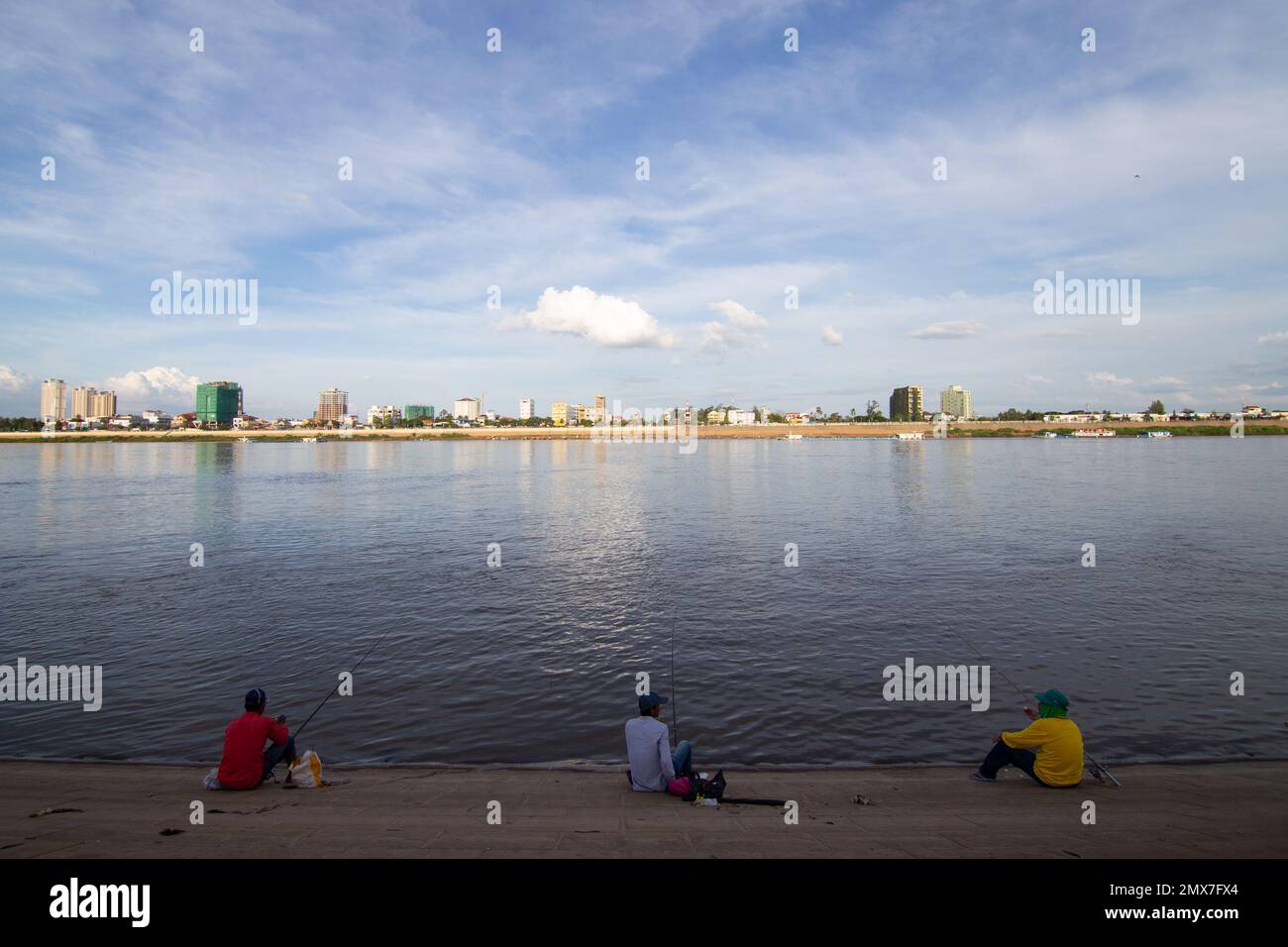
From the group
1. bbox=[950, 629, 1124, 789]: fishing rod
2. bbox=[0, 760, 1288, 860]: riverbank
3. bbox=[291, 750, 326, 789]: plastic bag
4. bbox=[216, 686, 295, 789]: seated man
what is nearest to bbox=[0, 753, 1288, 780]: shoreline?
bbox=[0, 760, 1288, 860]: riverbank

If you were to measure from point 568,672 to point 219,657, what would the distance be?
8296 millimetres

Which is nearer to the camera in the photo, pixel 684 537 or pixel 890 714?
pixel 890 714

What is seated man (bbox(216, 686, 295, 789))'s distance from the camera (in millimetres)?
8961

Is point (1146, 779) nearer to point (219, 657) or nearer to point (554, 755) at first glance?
point (554, 755)

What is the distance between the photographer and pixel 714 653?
1623cm

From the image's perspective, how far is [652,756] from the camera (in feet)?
29.5

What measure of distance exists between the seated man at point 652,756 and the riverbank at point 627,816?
0.83ft

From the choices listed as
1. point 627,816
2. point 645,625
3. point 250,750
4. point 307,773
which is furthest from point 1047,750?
point 645,625

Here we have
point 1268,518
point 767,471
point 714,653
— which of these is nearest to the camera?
point 714,653

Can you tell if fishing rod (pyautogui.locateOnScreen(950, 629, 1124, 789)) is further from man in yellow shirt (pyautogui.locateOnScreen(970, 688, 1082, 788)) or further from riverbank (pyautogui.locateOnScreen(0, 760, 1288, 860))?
man in yellow shirt (pyautogui.locateOnScreen(970, 688, 1082, 788))

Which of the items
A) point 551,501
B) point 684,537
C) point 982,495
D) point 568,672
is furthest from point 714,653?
point 982,495

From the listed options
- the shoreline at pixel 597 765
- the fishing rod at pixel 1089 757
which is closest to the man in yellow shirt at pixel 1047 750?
the fishing rod at pixel 1089 757
